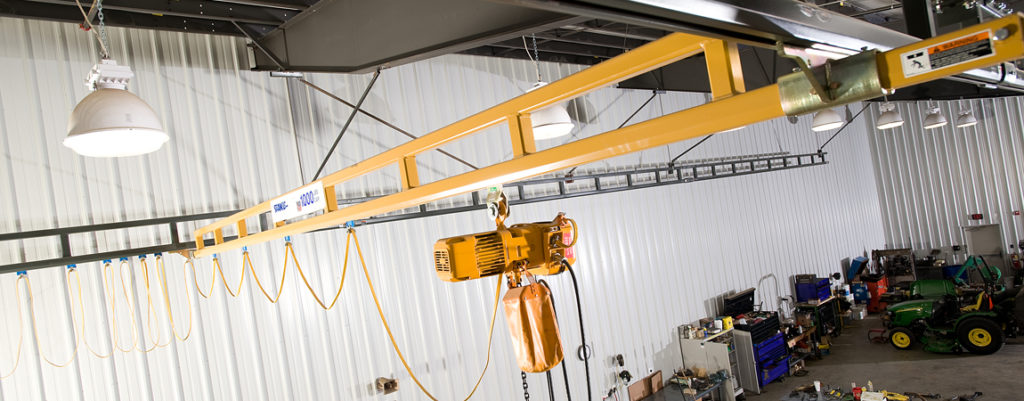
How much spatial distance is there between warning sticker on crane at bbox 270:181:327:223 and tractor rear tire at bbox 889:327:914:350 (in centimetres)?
1189

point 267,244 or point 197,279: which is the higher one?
point 267,244

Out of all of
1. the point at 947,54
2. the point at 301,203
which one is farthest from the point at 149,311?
the point at 947,54

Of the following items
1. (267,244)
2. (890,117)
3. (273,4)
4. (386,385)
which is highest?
(273,4)

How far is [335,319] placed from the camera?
6.55 m

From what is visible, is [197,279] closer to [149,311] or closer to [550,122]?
[149,311]

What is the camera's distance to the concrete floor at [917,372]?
8.85 meters

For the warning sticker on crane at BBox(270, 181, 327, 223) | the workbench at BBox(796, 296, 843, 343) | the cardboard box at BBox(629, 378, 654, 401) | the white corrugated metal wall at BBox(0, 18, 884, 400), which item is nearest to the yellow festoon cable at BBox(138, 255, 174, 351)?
the white corrugated metal wall at BBox(0, 18, 884, 400)

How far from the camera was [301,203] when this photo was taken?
408cm

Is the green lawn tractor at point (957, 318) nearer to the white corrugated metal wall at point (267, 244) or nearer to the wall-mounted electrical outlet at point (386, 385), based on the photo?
the white corrugated metal wall at point (267, 244)

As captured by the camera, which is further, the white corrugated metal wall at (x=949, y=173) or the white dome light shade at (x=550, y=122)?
the white corrugated metal wall at (x=949, y=173)

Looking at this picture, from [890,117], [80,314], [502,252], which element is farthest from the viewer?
[890,117]

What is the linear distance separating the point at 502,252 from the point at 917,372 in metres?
10.1

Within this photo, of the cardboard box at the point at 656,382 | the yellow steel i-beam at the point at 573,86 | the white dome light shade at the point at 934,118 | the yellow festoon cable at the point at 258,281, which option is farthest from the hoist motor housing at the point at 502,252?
the white dome light shade at the point at 934,118

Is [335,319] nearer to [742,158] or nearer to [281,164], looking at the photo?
[281,164]
